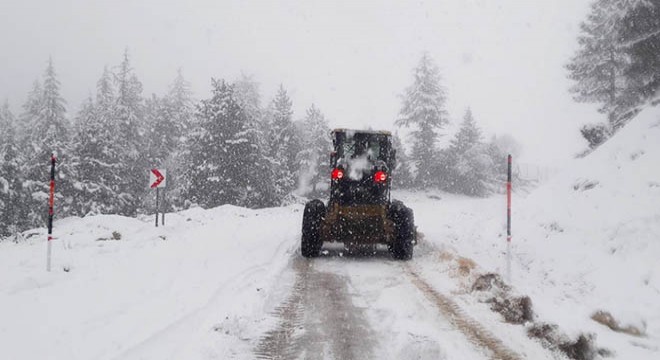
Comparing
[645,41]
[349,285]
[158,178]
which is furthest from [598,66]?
[349,285]

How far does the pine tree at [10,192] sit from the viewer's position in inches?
1275

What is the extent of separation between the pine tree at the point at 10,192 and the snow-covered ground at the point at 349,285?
78.0 feet

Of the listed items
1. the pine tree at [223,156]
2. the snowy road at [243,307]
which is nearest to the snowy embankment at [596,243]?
the snowy road at [243,307]

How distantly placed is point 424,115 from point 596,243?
1563 inches

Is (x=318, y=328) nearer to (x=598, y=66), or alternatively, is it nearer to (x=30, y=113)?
(x=598, y=66)

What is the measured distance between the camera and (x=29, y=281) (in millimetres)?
7152

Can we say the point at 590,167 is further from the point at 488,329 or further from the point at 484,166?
the point at 484,166

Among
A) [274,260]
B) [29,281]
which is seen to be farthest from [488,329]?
[29,281]

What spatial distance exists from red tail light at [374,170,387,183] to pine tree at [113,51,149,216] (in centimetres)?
3049

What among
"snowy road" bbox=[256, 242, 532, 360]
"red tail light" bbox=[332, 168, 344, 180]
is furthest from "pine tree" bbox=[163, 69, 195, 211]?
"snowy road" bbox=[256, 242, 532, 360]

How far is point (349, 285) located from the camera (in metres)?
7.89

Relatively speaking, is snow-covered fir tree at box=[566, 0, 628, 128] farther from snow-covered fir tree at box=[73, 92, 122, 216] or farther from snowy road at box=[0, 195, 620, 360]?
snow-covered fir tree at box=[73, 92, 122, 216]

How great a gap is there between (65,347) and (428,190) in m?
44.0

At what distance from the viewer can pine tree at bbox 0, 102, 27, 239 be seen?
3238cm
